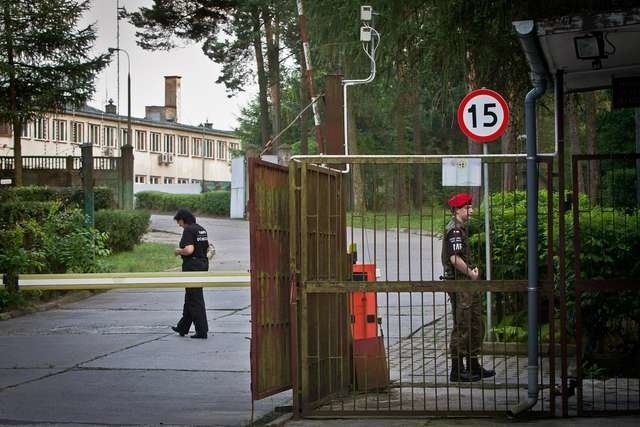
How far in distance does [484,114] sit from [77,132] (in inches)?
3222

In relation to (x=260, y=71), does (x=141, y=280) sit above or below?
below

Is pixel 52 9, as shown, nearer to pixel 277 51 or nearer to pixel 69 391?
pixel 277 51

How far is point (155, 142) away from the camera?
10575 centimetres

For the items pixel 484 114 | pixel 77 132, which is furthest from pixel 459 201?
pixel 77 132

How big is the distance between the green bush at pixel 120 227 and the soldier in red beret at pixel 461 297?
21553mm

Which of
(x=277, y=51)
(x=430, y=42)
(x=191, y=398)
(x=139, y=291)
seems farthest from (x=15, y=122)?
(x=191, y=398)

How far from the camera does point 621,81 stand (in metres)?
9.73

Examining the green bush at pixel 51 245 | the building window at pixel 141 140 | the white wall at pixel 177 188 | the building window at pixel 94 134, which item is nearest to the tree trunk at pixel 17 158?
the green bush at pixel 51 245

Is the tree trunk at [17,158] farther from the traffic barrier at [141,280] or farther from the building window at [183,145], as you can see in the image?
the building window at [183,145]

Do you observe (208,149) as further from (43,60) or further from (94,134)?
(43,60)

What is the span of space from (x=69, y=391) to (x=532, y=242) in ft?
15.8

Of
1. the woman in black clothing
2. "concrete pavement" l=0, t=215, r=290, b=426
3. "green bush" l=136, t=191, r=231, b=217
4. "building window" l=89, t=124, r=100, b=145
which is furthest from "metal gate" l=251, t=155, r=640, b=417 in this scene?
"building window" l=89, t=124, r=100, b=145

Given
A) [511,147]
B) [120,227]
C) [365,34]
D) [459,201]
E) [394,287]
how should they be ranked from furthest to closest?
1. [120,227]
2. [511,147]
3. [365,34]
4. [459,201]
5. [394,287]

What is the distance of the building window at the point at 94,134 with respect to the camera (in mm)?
95750
